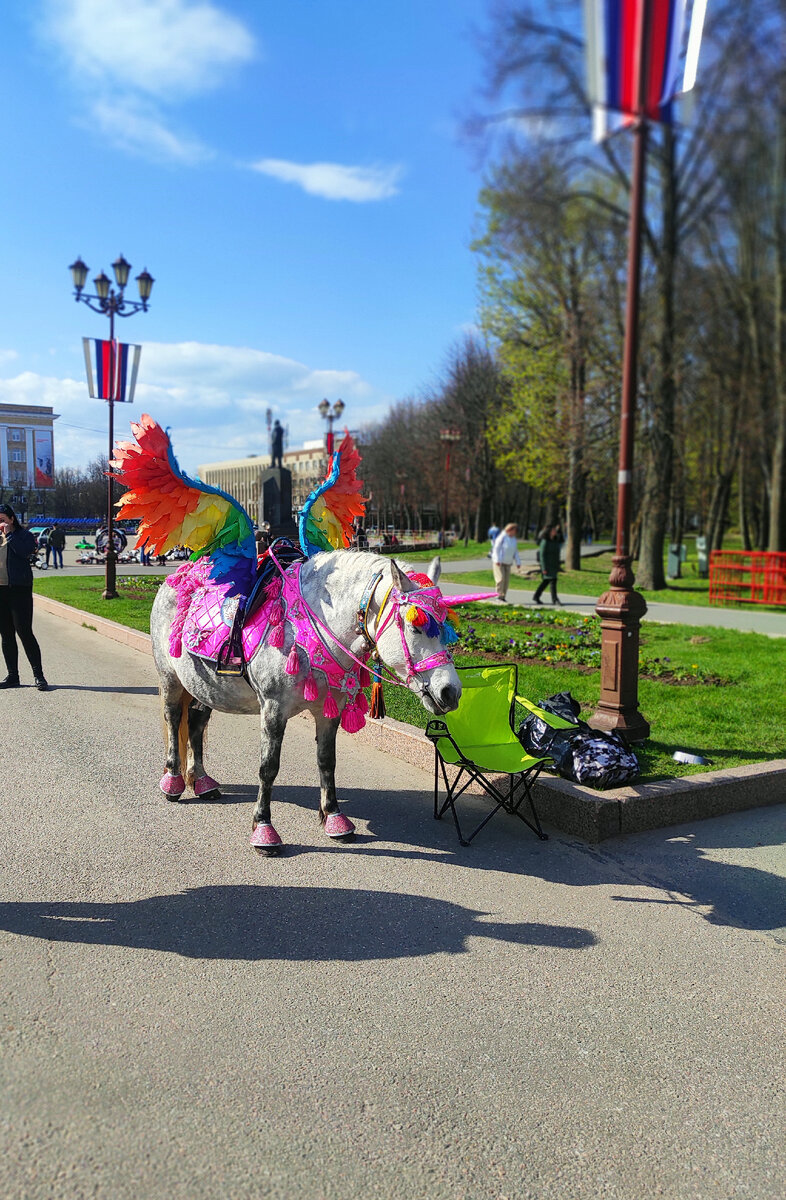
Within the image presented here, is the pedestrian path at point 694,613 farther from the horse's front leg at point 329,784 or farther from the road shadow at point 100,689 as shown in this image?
the horse's front leg at point 329,784

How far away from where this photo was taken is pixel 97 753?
7059 mm

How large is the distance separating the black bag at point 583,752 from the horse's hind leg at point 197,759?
231cm

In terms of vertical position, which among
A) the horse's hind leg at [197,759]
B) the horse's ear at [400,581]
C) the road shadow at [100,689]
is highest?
the horse's ear at [400,581]

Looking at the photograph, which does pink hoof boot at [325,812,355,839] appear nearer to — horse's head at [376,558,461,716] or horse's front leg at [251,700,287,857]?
horse's front leg at [251,700,287,857]

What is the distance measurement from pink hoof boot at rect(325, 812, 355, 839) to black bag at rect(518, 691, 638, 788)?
1.54 metres

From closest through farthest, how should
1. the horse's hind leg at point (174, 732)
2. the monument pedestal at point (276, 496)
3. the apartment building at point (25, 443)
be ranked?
the horse's hind leg at point (174, 732), the monument pedestal at point (276, 496), the apartment building at point (25, 443)

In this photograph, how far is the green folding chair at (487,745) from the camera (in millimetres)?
5059

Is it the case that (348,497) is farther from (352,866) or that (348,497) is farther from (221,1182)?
(221,1182)

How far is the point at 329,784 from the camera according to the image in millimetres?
5254

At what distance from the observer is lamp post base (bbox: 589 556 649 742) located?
6719mm

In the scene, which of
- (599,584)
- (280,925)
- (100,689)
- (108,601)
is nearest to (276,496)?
(108,601)

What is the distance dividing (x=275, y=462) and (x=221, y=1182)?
3107 cm

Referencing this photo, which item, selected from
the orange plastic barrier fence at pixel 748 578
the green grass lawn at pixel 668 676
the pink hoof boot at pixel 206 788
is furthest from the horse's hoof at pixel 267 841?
the orange plastic barrier fence at pixel 748 578

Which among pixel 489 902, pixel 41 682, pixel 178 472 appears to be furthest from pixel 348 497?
pixel 41 682
